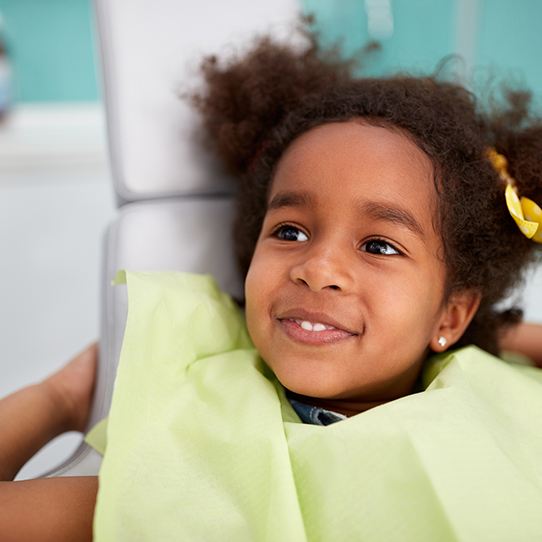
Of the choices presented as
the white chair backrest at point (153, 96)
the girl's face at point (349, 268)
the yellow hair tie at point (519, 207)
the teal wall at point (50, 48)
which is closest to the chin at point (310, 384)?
the girl's face at point (349, 268)

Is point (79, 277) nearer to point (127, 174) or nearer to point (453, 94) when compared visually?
point (127, 174)

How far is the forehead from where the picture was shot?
30.1 inches

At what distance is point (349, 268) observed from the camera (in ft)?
2.41

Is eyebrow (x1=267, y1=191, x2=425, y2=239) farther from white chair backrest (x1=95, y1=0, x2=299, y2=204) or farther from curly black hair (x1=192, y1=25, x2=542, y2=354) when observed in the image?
white chair backrest (x1=95, y1=0, x2=299, y2=204)

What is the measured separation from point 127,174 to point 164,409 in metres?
0.42

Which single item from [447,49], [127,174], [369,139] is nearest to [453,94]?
[369,139]

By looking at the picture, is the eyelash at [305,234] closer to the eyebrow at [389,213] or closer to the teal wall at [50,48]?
the eyebrow at [389,213]

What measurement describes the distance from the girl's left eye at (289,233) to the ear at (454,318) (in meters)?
0.19

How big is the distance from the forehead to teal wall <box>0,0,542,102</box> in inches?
22.6

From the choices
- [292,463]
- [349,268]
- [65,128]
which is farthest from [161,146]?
[65,128]

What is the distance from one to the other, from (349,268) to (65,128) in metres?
1.66

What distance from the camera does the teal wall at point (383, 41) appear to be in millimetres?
1679

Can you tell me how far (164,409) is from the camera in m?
0.71

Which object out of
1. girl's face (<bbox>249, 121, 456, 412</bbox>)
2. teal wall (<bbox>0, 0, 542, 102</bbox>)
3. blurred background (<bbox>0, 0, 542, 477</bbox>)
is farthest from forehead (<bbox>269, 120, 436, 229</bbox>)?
blurred background (<bbox>0, 0, 542, 477</bbox>)
